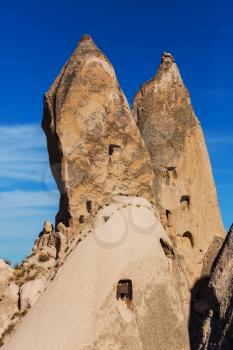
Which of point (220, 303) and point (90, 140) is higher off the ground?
point (90, 140)

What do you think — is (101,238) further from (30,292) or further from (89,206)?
(30,292)

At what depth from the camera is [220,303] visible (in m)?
15.3

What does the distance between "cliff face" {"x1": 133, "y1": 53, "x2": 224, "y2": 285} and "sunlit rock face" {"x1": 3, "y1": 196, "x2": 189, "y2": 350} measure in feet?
7.06

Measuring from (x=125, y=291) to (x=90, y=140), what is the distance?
4871 mm

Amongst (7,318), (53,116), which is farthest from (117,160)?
(7,318)

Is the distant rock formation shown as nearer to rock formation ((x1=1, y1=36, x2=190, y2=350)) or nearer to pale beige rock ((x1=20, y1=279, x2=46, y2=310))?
rock formation ((x1=1, y1=36, x2=190, y2=350))

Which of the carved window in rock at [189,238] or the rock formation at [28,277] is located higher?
the carved window in rock at [189,238]

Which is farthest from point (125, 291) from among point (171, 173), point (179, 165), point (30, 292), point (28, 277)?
point (179, 165)

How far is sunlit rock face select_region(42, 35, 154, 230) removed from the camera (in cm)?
1811

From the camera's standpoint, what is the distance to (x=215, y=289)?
1564cm

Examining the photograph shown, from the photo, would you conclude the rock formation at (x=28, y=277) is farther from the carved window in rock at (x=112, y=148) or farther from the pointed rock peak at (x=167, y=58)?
the pointed rock peak at (x=167, y=58)

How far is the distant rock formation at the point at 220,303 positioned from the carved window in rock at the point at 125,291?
2104mm

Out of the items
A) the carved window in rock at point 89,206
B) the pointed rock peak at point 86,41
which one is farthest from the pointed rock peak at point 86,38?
the carved window in rock at point 89,206

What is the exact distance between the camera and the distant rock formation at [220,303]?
14750 mm
